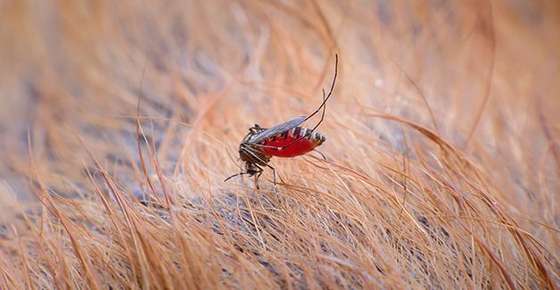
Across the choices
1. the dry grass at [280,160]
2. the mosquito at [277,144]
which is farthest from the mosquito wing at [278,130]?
the dry grass at [280,160]

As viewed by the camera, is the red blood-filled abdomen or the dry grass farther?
the red blood-filled abdomen

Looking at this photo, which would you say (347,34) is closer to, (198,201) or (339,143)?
(339,143)

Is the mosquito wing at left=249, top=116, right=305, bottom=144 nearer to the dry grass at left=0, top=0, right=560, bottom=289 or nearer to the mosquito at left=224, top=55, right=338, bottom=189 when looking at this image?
the mosquito at left=224, top=55, right=338, bottom=189

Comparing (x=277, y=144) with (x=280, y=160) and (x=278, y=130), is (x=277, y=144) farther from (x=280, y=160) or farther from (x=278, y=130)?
(x=280, y=160)

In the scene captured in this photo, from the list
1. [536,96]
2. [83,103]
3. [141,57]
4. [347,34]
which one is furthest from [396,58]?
[83,103]

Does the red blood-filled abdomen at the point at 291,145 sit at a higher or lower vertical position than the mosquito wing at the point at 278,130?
lower

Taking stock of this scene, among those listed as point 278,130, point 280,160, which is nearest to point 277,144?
point 278,130

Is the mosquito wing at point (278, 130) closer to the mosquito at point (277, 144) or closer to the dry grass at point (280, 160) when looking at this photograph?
the mosquito at point (277, 144)

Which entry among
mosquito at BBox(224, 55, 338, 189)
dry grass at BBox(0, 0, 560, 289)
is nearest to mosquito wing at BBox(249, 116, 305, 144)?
mosquito at BBox(224, 55, 338, 189)
